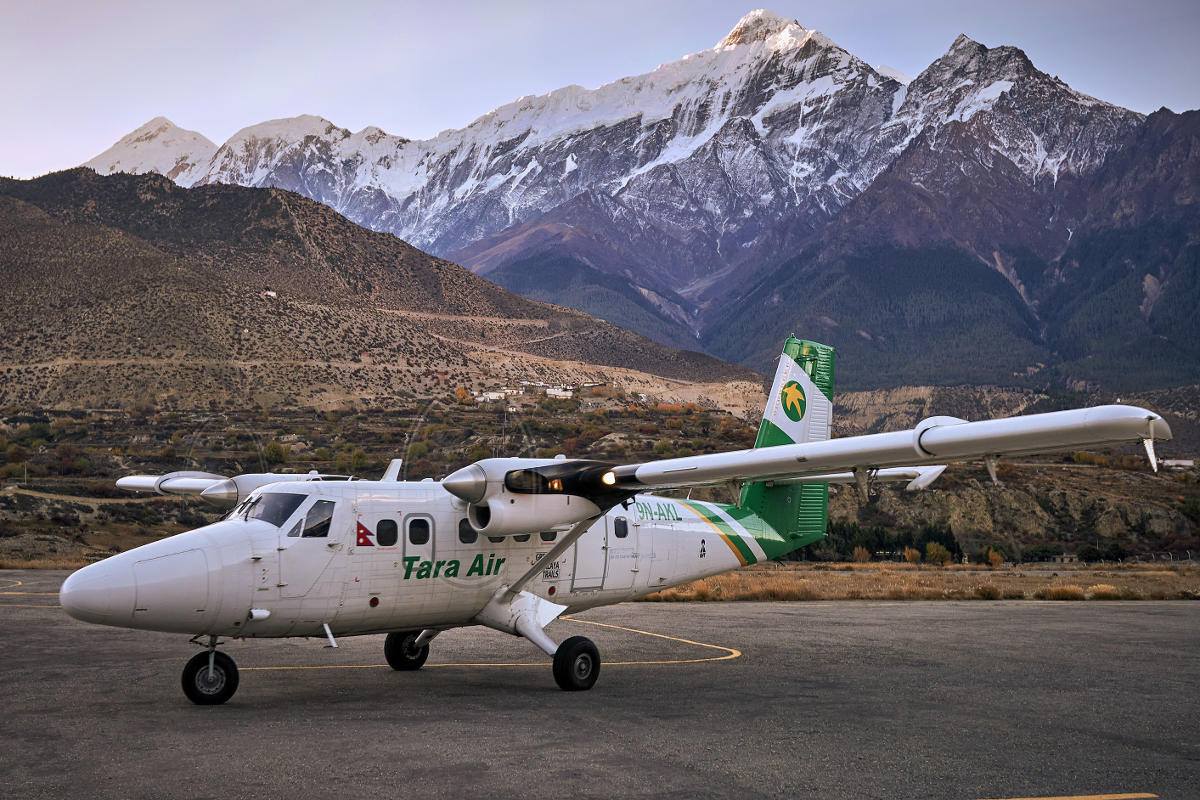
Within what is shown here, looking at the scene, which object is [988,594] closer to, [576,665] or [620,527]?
[620,527]

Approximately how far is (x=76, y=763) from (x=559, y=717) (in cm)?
540

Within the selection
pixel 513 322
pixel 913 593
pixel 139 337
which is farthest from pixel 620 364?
pixel 913 593

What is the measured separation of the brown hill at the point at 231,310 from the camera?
298 ft

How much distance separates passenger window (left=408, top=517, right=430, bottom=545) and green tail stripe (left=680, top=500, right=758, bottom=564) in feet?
19.2

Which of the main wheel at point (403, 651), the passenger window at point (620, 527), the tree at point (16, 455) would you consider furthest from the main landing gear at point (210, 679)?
the tree at point (16, 455)

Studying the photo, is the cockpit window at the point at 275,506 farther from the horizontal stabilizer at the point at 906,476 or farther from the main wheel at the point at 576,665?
the horizontal stabilizer at the point at 906,476

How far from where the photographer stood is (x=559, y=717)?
13195mm

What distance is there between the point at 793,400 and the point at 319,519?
32.0 ft

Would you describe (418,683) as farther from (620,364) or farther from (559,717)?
(620,364)

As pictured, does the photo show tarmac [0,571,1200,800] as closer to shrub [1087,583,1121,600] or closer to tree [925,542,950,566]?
shrub [1087,583,1121,600]

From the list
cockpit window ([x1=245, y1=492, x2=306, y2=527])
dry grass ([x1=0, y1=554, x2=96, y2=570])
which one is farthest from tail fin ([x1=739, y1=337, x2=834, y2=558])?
dry grass ([x1=0, y1=554, x2=96, y2=570])

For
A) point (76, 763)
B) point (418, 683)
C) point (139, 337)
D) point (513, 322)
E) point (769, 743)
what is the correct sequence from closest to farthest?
1. point (76, 763)
2. point (769, 743)
3. point (418, 683)
4. point (139, 337)
5. point (513, 322)

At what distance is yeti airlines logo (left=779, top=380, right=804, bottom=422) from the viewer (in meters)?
20.4

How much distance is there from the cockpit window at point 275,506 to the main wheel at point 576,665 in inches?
169
